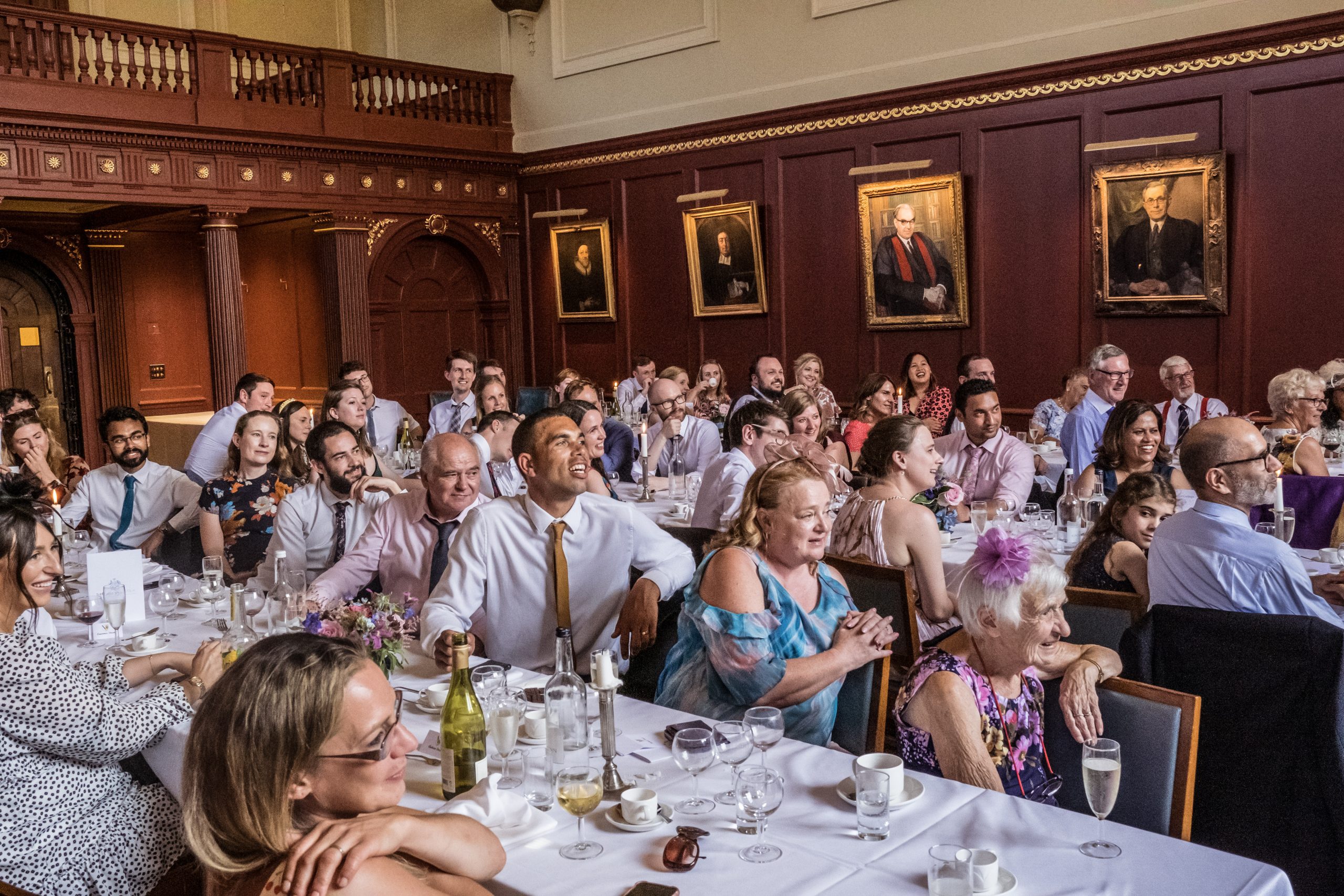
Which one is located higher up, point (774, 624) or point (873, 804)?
Result: point (774, 624)

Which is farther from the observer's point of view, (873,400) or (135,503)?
(873,400)

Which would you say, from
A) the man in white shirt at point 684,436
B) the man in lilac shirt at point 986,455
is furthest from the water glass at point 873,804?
the man in white shirt at point 684,436

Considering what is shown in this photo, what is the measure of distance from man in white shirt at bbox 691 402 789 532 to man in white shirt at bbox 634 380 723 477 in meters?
1.73

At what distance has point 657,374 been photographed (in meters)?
12.1

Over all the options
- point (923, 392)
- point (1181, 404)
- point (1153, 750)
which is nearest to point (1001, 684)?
point (1153, 750)

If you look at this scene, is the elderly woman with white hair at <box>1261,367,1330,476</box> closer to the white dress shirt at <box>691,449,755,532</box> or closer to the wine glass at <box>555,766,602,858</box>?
the white dress shirt at <box>691,449,755,532</box>

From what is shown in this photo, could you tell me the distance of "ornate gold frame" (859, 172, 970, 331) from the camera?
31.9 ft

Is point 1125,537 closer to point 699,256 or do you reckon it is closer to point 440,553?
point 440,553

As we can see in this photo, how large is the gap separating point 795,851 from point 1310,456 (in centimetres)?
461

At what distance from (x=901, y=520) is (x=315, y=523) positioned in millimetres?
2618

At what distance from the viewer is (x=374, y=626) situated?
10.2ft

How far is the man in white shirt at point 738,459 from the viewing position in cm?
534

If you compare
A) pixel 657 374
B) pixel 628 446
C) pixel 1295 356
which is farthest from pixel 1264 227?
pixel 657 374

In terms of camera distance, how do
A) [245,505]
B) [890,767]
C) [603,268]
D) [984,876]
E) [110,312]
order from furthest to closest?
[110,312] → [603,268] → [245,505] → [890,767] → [984,876]
